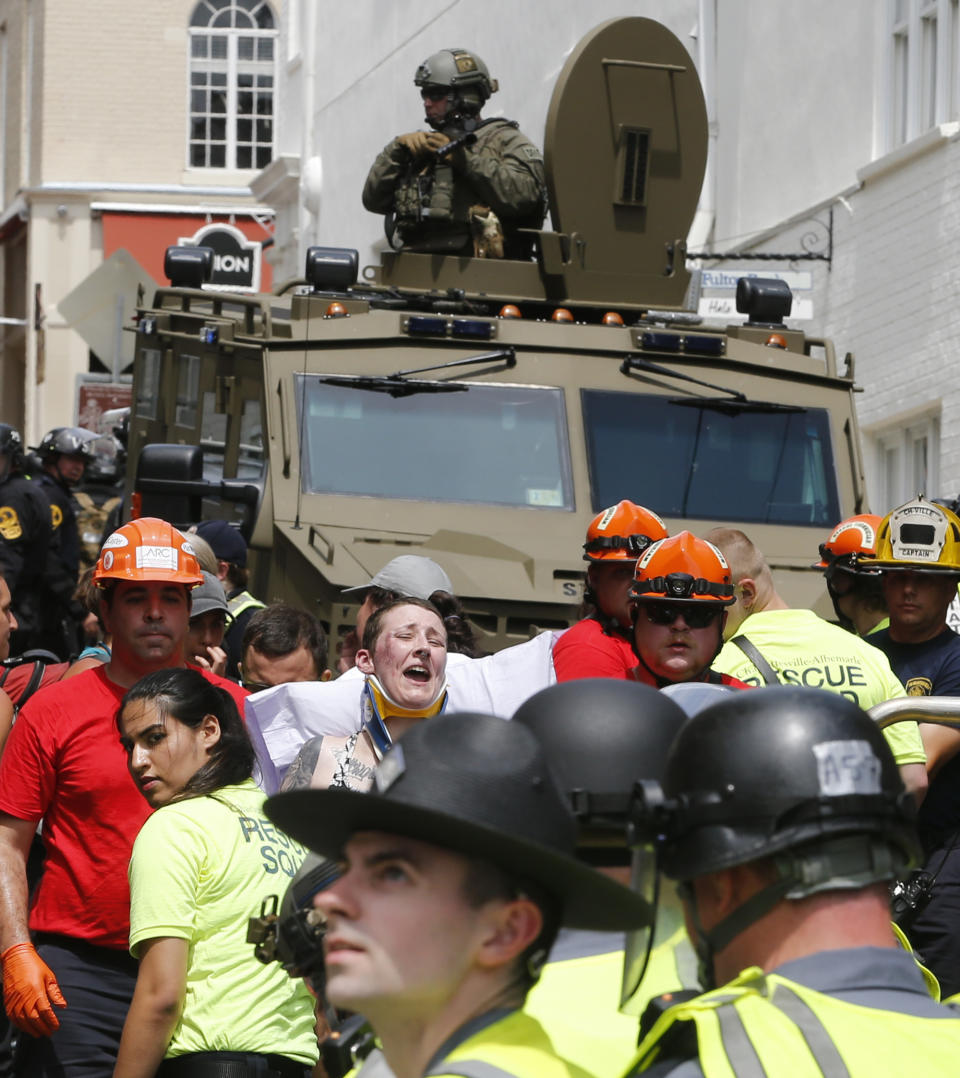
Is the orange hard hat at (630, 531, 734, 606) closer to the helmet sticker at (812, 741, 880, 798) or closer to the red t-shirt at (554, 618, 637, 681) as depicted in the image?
the red t-shirt at (554, 618, 637, 681)

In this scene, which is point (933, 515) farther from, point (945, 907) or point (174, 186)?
point (174, 186)

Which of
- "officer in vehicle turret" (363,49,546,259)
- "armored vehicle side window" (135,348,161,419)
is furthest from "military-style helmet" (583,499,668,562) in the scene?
"armored vehicle side window" (135,348,161,419)

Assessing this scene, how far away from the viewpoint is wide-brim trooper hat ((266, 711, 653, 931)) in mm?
2256

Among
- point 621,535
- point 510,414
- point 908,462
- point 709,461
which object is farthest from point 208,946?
point 908,462

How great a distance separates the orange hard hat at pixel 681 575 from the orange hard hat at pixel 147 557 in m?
1.32

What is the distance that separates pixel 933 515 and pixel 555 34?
15.1 meters

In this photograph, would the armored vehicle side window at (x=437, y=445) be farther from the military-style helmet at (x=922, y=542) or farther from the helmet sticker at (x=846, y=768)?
the helmet sticker at (x=846, y=768)

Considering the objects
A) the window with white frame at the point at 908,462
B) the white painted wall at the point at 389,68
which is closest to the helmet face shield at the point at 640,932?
the window with white frame at the point at 908,462

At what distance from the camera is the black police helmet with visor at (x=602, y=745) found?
2.77 metres

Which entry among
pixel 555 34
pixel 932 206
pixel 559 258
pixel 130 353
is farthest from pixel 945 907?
pixel 555 34

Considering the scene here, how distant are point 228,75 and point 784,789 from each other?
35840 millimetres

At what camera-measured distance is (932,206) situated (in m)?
14.0

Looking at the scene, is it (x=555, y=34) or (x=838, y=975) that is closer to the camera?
(x=838, y=975)

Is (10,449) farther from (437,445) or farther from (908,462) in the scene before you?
(908,462)
